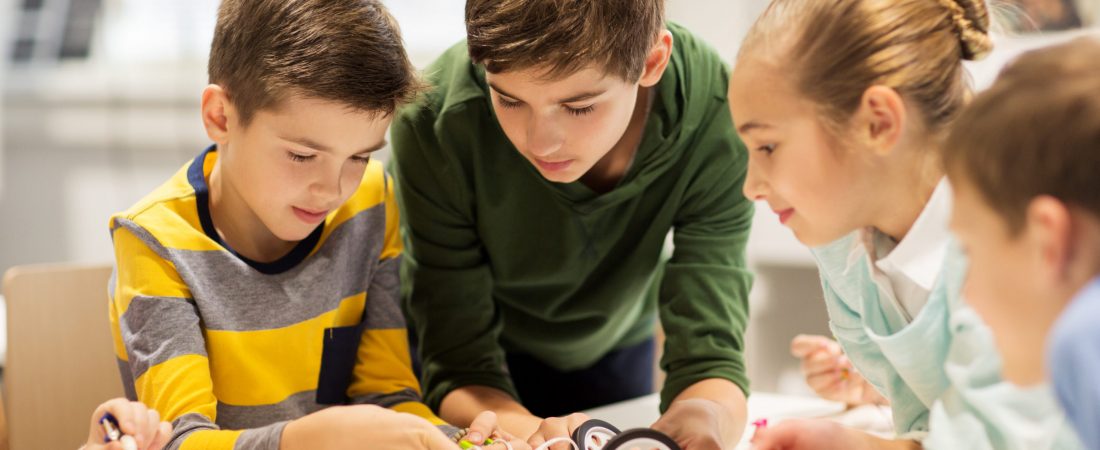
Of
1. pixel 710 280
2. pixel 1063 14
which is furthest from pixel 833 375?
pixel 1063 14

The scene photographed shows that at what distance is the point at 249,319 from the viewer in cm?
117

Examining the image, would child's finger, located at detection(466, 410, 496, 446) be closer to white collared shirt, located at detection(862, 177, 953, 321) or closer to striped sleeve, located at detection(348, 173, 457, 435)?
striped sleeve, located at detection(348, 173, 457, 435)

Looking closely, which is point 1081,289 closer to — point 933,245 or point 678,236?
point 933,245

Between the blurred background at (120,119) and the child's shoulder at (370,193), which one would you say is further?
the blurred background at (120,119)

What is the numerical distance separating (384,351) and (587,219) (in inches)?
11.9

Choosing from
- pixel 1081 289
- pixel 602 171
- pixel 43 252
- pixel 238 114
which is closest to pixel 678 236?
pixel 602 171

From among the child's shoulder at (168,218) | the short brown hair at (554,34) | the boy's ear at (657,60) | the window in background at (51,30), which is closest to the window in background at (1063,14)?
the boy's ear at (657,60)

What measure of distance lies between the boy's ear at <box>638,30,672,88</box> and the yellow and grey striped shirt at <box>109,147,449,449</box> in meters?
0.37

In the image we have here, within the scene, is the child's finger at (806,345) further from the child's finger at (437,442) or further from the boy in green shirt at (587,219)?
the child's finger at (437,442)

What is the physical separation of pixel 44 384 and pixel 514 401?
0.59m

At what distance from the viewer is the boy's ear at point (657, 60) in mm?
1187

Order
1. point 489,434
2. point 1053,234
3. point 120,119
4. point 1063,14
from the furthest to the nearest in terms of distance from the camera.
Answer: point 120,119 → point 1063,14 → point 489,434 → point 1053,234

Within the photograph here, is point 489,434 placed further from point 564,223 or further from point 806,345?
point 806,345

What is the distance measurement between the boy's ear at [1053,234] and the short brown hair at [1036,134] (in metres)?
0.01
